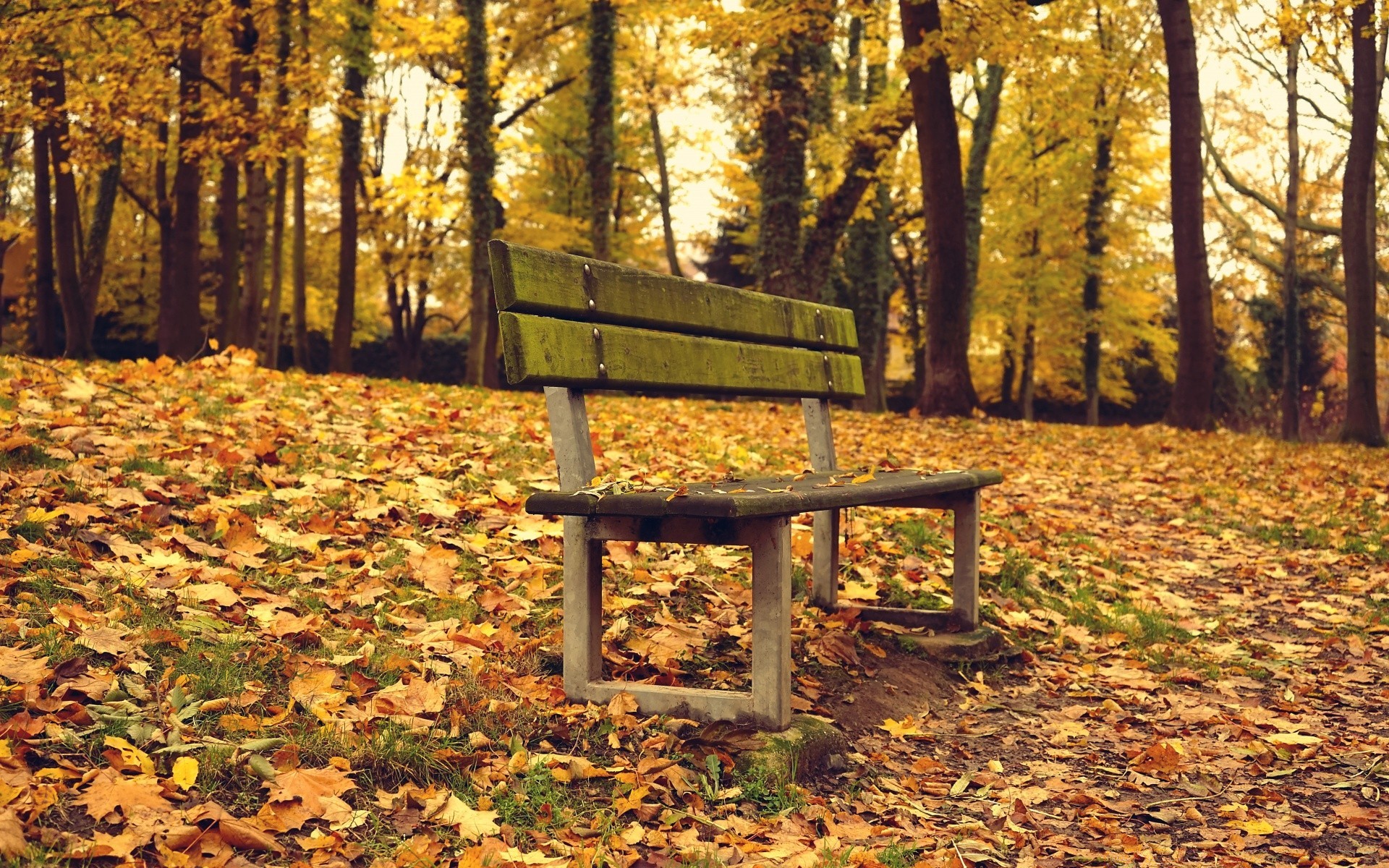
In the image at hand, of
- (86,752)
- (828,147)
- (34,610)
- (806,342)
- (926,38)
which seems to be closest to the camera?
(86,752)

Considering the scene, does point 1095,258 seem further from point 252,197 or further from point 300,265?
point 252,197

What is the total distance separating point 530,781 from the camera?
2.89 m

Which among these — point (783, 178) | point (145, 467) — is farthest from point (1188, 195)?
point (145, 467)

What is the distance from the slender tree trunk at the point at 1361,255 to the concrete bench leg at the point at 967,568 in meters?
11.9

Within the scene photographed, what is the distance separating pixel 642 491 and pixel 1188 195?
40.8ft

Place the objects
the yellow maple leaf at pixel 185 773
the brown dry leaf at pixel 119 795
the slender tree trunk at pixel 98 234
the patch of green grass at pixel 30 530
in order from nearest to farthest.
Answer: the brown dry leaf at pixel 119 795
the yellow maple leaf at pixel 185 773
the patch of green grass at pixel 30 530
the slender tree trunk at pixel 98 234

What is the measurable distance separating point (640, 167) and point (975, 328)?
11.8m

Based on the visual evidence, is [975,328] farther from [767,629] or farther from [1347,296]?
[767,629]

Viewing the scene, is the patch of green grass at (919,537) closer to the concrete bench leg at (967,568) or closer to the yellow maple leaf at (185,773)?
the concrete bench leg at (967,568)

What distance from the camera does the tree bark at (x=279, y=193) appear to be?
14.5m

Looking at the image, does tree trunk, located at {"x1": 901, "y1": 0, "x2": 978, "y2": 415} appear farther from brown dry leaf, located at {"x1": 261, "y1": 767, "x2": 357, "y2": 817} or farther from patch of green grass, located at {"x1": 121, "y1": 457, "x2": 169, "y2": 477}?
brown dry leaf, located at {"x1": 261, "y1": 767, "x2": 357, "y2": 817}

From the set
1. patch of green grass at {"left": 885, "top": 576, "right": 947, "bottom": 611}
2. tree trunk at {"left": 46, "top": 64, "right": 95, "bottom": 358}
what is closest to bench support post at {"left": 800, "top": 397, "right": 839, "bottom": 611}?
patch of green grass at {"left": 885, "top": 576, "right": 947, "bottom": 611}

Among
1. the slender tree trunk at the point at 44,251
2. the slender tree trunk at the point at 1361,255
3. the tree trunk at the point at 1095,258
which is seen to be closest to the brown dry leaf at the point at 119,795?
the slender tree trunk at the point at 1361,255

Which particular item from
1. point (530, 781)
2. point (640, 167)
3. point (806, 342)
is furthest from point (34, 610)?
point (640, 167)
